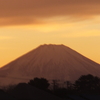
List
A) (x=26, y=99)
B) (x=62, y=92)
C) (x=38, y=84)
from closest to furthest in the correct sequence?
(x=26, y=99)
(x=62, y=92)
(x=38, y=84)

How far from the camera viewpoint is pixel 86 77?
4897 inches

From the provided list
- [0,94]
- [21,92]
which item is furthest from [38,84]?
[0,94]

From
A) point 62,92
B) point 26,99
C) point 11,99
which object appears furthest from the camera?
point 62,92

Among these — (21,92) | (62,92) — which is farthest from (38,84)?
(21,92)

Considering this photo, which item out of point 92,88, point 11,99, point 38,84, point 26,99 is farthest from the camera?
point 92,88

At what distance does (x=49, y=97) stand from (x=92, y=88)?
5586 cm

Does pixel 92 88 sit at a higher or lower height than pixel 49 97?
higher

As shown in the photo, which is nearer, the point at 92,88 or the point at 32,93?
the point at 32,93

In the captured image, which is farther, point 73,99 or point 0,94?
point 73,99

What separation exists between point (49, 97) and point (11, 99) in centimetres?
1088

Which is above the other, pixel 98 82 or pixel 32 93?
pixel 98 82

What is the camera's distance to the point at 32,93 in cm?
6456

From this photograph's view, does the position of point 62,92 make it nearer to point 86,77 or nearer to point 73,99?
point 73,99

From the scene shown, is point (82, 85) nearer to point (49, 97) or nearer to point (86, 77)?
point (86, 77)
